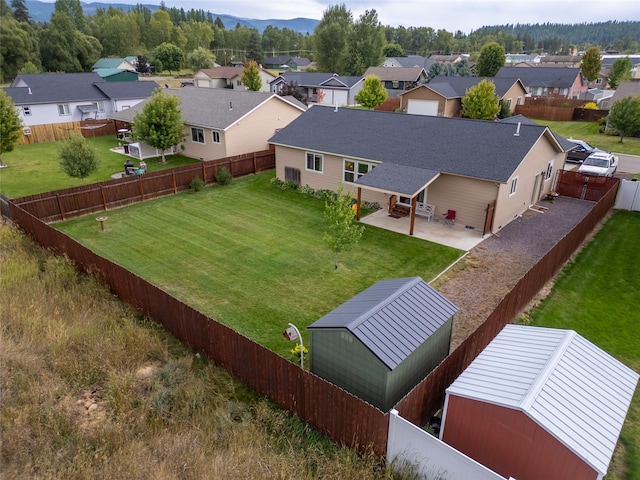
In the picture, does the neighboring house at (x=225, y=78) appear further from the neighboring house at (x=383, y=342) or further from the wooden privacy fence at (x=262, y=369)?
the neighboring house at (x=383, y=342)

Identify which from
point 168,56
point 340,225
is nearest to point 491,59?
point 340,225

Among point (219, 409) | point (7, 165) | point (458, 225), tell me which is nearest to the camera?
point (219, 409)

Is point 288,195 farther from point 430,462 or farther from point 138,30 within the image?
point 138,30

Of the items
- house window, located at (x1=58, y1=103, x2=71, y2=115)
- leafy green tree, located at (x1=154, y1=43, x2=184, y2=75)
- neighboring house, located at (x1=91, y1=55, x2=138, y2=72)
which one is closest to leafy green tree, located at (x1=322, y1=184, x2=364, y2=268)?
house window, located at (x1=58, y1=103, x2=71, y2=115)

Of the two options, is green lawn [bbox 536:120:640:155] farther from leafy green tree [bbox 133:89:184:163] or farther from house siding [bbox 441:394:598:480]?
house siding [bbox 441:394:598:480]

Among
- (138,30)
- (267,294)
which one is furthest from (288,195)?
(138,30)

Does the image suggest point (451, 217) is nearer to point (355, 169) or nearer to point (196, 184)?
point (355, 169)
